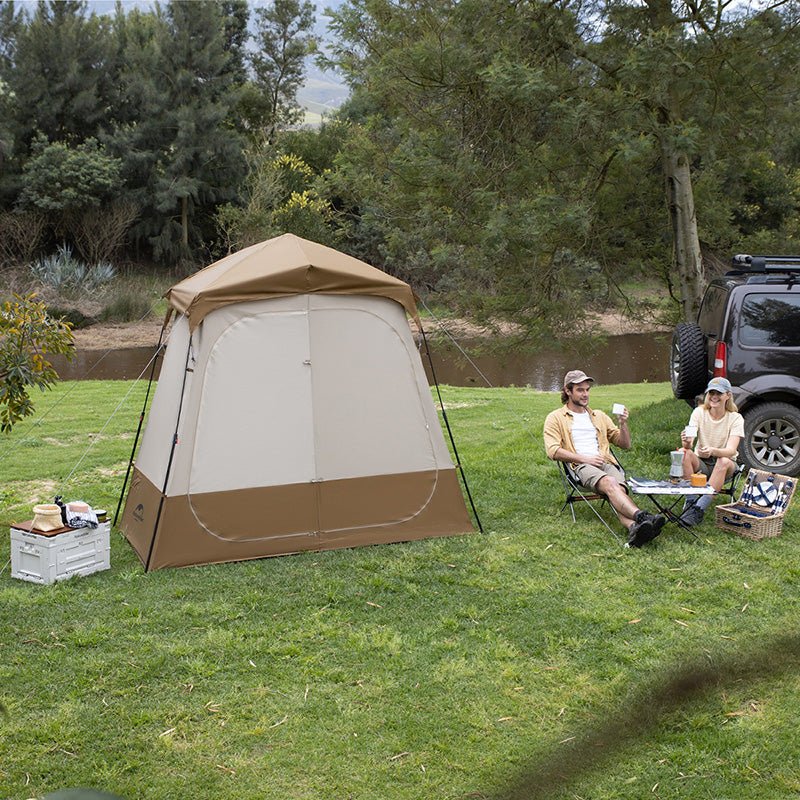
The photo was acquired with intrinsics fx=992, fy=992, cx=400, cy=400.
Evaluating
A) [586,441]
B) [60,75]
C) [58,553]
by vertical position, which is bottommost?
[58,553]

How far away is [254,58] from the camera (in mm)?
35844

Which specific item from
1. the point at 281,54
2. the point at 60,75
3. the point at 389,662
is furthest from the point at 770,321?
the point at 281,54

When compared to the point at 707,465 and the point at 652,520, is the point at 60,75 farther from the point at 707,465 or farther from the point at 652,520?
the point at 652,520

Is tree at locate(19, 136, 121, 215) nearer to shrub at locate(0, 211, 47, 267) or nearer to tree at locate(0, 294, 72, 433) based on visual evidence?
shrub at locate(0, 211, 47, 267)

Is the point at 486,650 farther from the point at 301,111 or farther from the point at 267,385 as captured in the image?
the point at 301,111

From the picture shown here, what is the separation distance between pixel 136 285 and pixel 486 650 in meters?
24.0

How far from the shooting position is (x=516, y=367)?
65.2 ft

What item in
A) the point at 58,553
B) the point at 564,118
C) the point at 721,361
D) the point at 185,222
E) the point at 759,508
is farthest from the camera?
the point at 185,222

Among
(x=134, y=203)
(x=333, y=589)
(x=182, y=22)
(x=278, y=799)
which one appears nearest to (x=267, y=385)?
(x=333, y=589)

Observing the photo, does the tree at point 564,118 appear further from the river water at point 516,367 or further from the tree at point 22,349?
the river water at point 516,367

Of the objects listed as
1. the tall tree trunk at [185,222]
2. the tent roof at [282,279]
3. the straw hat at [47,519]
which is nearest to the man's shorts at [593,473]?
the tent roof at [282,279]

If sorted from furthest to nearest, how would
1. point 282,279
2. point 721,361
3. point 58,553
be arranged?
point 721,361
point 282,279
point 58,553

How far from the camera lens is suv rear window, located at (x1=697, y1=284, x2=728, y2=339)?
323 inches

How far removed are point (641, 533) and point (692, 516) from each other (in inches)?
25.5
